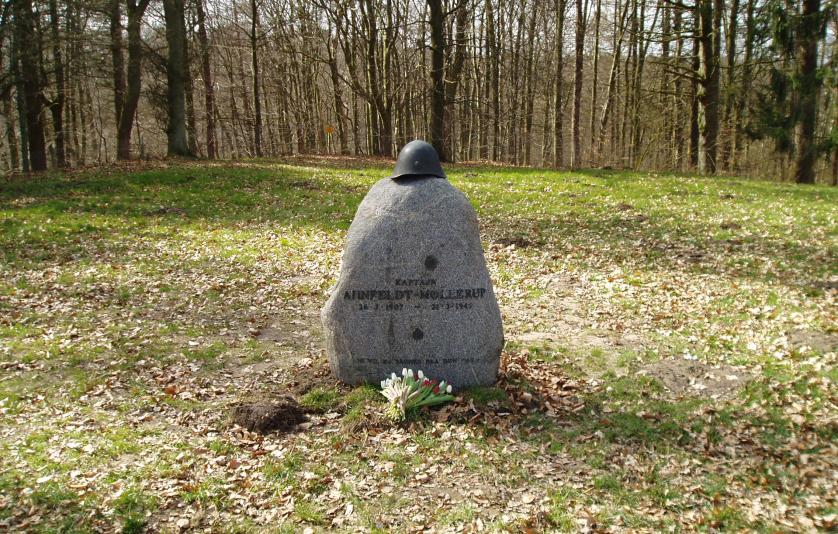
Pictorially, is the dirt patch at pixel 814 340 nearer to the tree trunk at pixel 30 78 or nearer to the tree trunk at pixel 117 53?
the tree trunk at pixel 30 78

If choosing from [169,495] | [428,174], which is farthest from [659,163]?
[169,495]

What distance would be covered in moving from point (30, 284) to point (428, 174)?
8951 millimetres

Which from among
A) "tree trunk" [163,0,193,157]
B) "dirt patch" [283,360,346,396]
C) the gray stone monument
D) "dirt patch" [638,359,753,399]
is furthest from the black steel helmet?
"tree trunk" [163,0,193,157]

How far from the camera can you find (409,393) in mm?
6332

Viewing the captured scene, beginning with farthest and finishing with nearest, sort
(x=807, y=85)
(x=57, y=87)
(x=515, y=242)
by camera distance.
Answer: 1. (x=57, y=87)
2. (x=807, y=85)
3. (x=515, y=242)

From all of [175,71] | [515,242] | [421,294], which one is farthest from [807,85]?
[175,71]

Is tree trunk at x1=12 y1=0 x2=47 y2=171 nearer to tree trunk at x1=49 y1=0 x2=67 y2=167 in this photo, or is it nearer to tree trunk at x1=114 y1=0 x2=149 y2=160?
tree trunk at x1=49 y1=0 x2=67 y2=167

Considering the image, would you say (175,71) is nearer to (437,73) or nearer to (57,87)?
(57,87)

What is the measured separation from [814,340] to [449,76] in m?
22.7

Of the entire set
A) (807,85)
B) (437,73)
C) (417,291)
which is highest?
(437,73)

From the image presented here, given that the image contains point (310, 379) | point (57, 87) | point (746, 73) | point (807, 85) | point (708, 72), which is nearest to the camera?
point (310, 379)

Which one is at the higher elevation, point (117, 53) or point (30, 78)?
point (117, 53)

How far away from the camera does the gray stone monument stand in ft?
21.7

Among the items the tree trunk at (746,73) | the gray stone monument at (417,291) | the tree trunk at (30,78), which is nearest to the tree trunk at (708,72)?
the tree trunk at (746,73)
